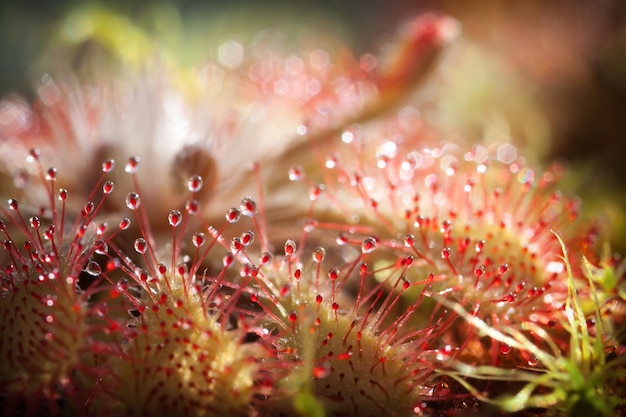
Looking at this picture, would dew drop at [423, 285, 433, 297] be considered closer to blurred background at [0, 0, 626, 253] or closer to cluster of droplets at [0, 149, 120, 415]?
cluster of droplets at [0, 149, 120, 415]

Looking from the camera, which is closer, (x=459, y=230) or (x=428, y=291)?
(x=428, y=291)

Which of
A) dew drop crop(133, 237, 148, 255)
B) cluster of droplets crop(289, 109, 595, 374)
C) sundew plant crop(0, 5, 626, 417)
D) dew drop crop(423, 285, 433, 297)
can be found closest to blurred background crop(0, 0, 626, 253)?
sundew plant crop(0, 5, 626, 417)

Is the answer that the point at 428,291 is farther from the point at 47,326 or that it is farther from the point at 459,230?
Result: the point at 47,326

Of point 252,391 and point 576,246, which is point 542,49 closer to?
point 576,246

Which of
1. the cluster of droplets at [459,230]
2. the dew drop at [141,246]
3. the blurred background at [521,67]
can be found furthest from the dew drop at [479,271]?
the blurred background at [521,67]

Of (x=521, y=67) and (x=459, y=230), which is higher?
(x=521, y=67)

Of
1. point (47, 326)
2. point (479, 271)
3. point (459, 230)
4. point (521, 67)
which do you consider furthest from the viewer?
point (521, 67)

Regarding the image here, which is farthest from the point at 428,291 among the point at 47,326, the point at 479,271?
the point at 47,326
